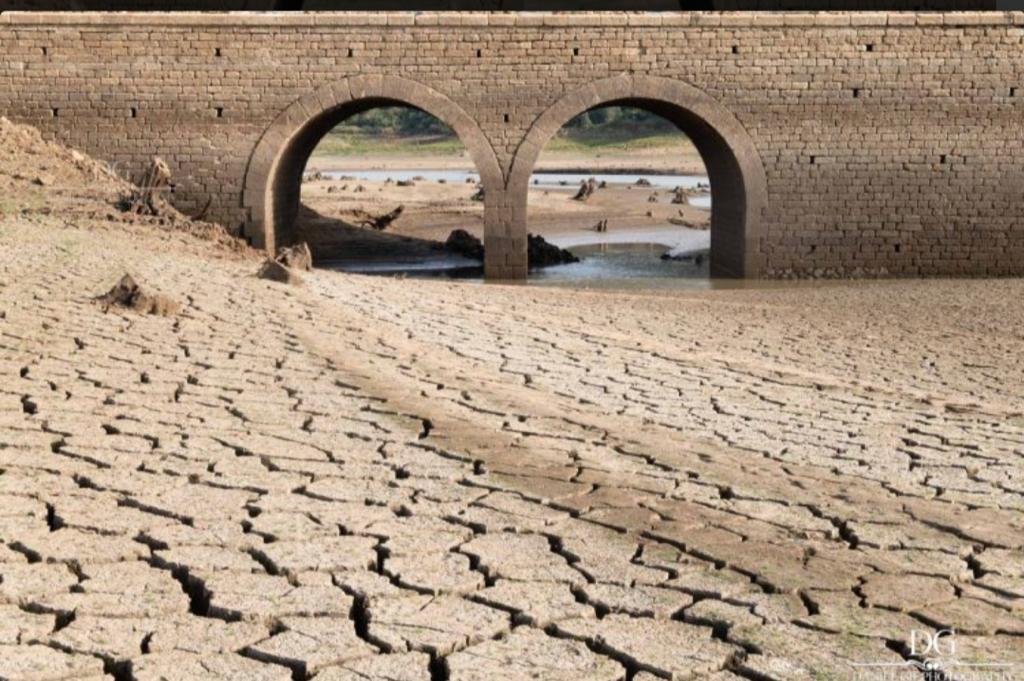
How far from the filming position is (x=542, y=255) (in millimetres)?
19703

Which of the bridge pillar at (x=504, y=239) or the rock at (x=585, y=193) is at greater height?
the rock at (x=585, y=193)

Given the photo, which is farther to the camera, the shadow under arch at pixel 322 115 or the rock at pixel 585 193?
the rock at pixel 585 193

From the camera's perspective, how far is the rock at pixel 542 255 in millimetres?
19562

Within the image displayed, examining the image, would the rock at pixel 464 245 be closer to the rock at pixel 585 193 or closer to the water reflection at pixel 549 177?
the rock at pixel 585 193

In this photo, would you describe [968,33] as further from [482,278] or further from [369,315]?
[369,315]

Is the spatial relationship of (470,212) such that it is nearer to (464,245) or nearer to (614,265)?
(464,245)

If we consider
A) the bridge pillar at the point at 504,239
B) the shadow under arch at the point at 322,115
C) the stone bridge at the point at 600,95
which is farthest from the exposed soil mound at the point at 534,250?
the stone bridge at the point at 600,95

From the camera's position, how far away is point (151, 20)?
16.7m

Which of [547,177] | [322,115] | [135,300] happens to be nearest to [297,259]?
[322,115]

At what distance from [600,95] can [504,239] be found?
2207 millimetres

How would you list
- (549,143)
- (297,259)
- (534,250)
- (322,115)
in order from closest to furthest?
(297,259)
(322,115)
(534,250)
(549,143)

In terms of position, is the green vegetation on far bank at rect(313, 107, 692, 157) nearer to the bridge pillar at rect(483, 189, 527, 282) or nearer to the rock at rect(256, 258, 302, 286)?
the bridge pillar at rect(483, 189, 527, 282)

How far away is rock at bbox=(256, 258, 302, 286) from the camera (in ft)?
39.9

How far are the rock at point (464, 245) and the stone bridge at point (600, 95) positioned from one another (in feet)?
11.4
